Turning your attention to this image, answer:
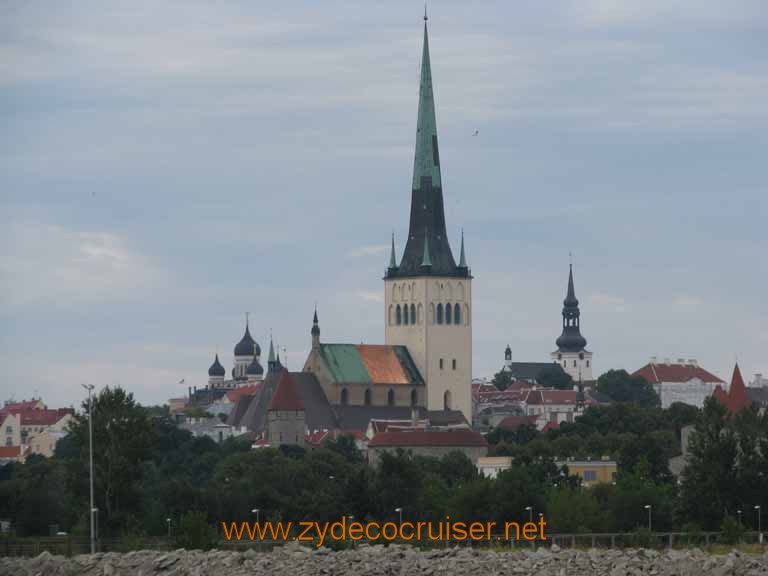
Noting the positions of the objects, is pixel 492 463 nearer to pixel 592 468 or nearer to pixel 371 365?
pixel 592 468

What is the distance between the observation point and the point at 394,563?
6128 cm

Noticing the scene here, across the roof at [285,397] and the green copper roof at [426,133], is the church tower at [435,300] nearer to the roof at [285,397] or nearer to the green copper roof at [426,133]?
the green copper roof at [426,133]

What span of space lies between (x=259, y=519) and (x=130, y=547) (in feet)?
79.6

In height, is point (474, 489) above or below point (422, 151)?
below

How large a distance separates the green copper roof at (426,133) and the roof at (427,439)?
921 inches

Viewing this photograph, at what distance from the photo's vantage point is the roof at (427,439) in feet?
541

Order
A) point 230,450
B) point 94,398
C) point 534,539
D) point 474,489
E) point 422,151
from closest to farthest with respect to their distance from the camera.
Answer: point 534,539, point 94,398, point 474,489, point 230,450, point 422,151

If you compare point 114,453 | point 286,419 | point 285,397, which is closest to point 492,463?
point 286,419

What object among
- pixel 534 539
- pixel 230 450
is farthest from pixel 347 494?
pixel 230 450

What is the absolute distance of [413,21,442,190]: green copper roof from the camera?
182m

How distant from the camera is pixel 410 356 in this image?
616 ft

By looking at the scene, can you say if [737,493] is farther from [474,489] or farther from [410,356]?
[410,356]

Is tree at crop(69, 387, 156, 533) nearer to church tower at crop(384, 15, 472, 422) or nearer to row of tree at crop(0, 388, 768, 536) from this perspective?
row of tree at crop(0, 388, 768, 536)

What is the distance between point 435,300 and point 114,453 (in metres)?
98.5
